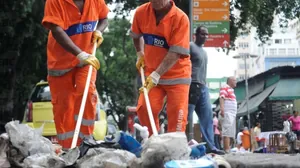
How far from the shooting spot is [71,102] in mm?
5605

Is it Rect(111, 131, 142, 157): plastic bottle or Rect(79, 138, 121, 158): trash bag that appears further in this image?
Rect(111, 131, 142, 157): plastic bottle

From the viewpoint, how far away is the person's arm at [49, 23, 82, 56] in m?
5.46

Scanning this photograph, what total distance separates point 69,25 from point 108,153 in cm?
192

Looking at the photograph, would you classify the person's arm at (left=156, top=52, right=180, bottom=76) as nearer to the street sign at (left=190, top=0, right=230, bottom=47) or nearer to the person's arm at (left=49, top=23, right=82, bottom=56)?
the person's arm at (left=49, top=23, right=82, bottom=56)

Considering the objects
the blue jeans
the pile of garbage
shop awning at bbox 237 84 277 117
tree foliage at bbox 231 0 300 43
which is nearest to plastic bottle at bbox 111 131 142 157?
the pile of garbage

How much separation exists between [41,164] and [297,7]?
2271 centimetres

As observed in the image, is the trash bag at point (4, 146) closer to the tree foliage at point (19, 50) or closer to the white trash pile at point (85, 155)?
the white trash pile at point (85, 155)

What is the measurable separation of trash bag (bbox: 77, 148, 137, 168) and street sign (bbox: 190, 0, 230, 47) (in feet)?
36.6

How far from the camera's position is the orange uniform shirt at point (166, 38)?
562 centimetres

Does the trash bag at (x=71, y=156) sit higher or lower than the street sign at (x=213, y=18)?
lower

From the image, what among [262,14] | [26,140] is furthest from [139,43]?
[262,14]

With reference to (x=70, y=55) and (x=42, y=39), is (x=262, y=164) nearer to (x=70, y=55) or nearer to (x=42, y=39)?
(x=70, y=55)

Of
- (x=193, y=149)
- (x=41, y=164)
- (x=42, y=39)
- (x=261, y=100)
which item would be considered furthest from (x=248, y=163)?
(x=261, y=100)

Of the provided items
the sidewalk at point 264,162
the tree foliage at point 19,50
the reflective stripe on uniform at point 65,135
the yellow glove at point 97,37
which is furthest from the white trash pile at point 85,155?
the tree foliage at point 19,50
